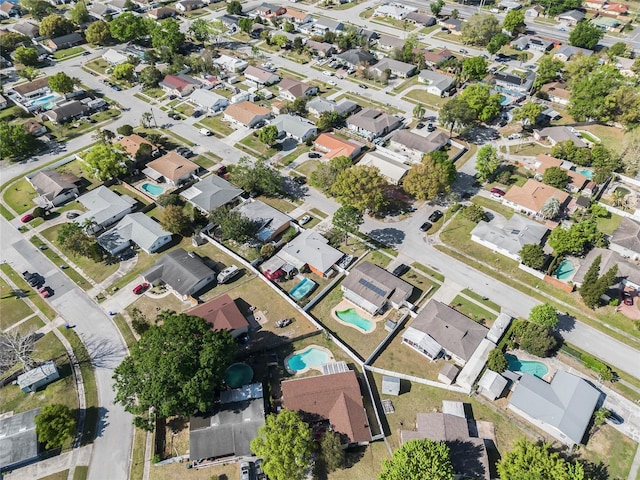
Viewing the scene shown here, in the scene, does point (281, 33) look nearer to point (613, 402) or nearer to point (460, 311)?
point (460, 311)

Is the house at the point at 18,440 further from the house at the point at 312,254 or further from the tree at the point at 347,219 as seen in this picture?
the tree at the point at 347,219

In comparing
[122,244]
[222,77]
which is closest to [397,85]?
[222,77]

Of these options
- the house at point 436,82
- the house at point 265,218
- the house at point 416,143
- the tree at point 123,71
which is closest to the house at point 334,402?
the house at point 265,218

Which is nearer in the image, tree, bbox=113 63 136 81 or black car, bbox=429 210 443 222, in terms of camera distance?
black car, bbox=429 210 443 222

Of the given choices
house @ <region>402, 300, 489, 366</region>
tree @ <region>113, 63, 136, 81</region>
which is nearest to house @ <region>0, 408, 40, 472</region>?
house @ <region>402, 300, 489, 366</region>

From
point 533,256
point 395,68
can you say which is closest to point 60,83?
point 395,68

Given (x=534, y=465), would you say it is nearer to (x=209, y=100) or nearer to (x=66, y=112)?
(x=209, y=100)

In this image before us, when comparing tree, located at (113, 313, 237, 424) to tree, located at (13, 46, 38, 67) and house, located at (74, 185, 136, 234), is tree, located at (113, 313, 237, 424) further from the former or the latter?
tree, located at (13, 46, 38, 67)

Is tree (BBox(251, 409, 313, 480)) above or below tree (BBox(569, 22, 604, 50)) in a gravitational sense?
below
